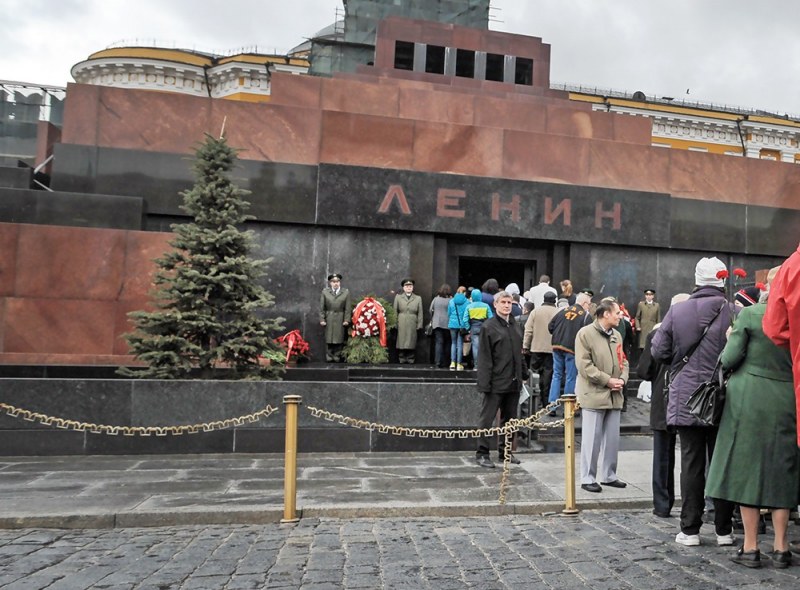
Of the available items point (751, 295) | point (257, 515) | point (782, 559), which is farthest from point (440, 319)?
point (782, 559)

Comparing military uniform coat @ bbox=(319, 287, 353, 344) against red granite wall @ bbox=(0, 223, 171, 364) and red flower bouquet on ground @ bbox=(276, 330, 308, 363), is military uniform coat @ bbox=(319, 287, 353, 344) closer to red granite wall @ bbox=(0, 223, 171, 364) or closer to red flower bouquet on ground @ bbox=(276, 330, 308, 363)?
red flower bouquet on ground @ bbox=(276, 330, 308, 363)

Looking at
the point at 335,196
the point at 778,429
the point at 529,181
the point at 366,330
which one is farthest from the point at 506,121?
the point at 778,429

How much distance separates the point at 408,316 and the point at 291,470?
25.5 feet

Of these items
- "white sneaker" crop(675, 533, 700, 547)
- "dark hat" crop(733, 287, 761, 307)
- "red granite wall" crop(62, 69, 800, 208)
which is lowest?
"white sneaker" crop(675, 533, 700, 547)

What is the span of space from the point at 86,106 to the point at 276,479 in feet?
35.4

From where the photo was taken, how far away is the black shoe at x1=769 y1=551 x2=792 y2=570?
4.09m

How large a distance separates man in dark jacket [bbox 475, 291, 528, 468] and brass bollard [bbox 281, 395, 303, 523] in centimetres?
242

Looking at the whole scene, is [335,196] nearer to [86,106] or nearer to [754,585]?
[86,106]

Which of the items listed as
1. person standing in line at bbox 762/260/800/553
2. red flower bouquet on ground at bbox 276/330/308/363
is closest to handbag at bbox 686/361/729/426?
person standing in line at bbox 762/260/800/553

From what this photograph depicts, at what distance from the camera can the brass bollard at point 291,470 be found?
5.29 metres

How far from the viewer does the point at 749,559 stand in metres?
4.10

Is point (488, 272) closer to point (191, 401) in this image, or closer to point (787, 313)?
point (191, 401)

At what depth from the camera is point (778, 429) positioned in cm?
409

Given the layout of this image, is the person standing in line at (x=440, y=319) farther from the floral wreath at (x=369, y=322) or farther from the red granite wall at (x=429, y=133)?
the red granite wall at (x=429, y=133)
